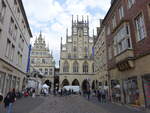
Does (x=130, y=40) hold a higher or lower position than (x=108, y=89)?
higher

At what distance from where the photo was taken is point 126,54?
11547 millimetres

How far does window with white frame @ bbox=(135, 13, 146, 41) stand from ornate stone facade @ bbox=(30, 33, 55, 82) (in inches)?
1590

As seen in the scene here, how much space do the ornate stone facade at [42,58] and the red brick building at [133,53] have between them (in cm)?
3695

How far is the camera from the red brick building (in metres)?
9.57

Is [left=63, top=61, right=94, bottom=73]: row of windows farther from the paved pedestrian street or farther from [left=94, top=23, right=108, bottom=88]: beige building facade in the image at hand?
the paved pedestrian street

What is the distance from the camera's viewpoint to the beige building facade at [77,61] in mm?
48469

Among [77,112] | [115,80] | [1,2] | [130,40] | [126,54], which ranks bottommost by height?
[77,112]

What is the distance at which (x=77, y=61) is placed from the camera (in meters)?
49.9

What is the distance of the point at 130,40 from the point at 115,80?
5.57 meters

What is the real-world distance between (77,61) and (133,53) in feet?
Answer: 127

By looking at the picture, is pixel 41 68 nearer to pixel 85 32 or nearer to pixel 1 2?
pixel 85 32

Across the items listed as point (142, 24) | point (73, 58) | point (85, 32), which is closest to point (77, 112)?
point (142, 24)

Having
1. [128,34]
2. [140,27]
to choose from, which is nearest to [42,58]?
[128,34]

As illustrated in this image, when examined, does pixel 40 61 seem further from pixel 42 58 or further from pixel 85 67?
pixel 85 67
